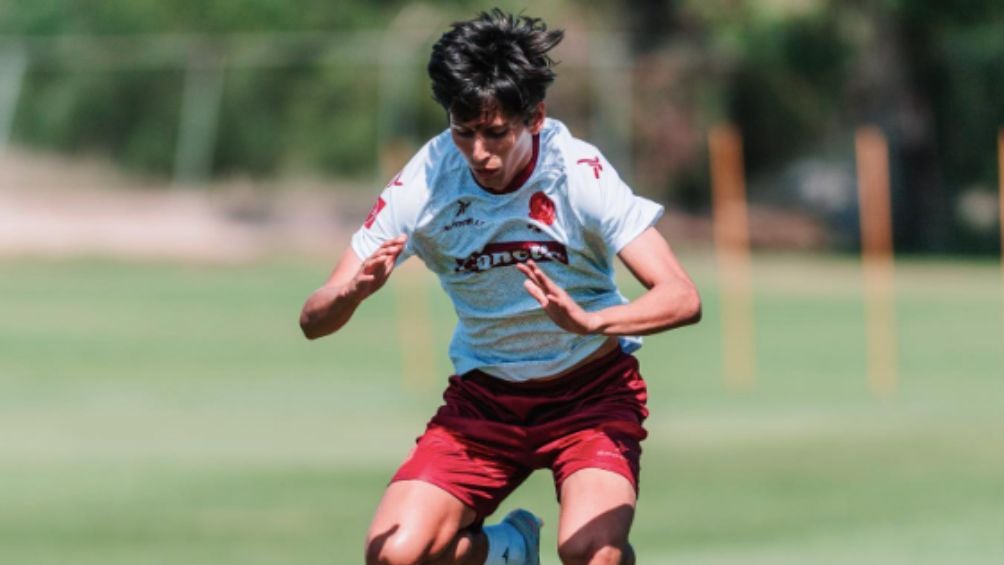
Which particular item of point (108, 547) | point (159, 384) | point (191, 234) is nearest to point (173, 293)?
point (191, 234)

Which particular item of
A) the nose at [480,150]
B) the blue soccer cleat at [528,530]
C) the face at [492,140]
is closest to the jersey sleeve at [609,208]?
the face at [492,140]

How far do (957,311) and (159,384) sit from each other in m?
13.4

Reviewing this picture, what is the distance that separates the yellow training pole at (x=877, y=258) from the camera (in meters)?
23.7

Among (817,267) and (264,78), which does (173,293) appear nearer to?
(264,78)

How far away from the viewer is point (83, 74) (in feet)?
130

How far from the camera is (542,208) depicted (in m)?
7.20

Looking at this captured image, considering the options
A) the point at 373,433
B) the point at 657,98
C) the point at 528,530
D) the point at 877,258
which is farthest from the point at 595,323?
the point at 657,98

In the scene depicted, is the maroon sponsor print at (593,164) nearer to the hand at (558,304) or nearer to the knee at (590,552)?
the hand at (558,304)

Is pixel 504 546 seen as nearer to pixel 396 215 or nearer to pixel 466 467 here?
pixel 466 467

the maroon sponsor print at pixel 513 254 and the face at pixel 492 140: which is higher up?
the face at pixel 492 140

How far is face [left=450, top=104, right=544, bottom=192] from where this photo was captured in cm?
684

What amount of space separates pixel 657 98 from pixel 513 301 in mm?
32934

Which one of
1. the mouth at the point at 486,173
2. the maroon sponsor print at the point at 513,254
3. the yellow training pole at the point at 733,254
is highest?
the yellow training pole at the point at 733,254

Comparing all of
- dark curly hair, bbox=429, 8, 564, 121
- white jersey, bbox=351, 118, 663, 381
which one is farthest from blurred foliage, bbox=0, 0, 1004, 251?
dark curly hair, bbox=429, 8, 564, 121
